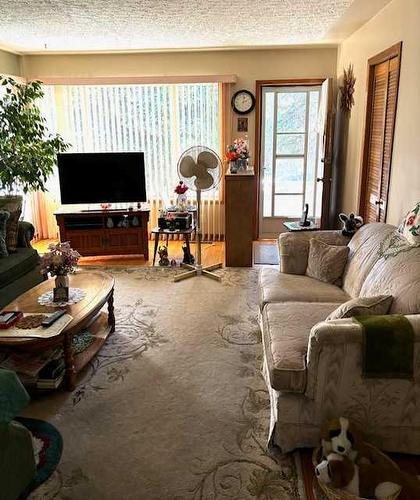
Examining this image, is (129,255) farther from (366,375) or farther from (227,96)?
(366,375)

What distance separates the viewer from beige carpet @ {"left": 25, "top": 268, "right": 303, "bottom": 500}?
1976 mm

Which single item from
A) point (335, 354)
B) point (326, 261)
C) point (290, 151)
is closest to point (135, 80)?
point (290, 151)

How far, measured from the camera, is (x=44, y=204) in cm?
634

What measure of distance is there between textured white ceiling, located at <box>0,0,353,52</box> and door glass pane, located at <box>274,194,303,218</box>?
197 centimetres

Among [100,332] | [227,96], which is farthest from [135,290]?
[227,96]

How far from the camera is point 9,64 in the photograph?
5664 mm

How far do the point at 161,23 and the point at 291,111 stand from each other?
7.67 ft

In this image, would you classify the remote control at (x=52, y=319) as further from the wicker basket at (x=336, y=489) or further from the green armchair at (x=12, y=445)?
the wicker basket at (x=336, y=489)

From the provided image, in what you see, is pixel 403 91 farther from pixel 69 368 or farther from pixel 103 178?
pixel 103 178

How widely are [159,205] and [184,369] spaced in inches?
146

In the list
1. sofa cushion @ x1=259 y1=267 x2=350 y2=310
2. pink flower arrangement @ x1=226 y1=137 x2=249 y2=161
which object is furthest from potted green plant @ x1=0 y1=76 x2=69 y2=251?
sofa cushion @ x1=259 y1=267 x2=350 y2=310

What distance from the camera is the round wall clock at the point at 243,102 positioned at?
5.86m

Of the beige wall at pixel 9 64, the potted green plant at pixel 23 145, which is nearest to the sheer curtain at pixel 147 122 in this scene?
the beige wall at pixel 9 64

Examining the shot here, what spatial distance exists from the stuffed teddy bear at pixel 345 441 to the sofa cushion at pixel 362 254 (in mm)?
1084
